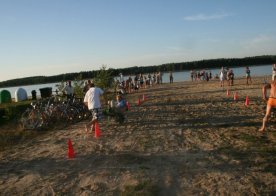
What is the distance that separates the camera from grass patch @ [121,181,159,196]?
636 centimetres

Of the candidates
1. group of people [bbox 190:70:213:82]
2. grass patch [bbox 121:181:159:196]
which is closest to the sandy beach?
grass patch [bbox 121:181:159:196]

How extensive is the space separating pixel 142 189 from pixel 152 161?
184cm

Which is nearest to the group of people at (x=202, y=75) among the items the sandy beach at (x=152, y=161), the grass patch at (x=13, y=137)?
the grass patch at (x=13, y=137)

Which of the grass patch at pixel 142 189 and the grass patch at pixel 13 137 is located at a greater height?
the grass patch at pixel 142 189

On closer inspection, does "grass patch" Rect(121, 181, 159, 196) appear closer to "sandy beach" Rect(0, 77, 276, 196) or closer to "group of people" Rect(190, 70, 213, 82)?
"sandy beach" Rect(0, 77, 276, 196)

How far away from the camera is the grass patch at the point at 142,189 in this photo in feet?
20.9

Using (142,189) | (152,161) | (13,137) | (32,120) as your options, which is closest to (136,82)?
(32,120)

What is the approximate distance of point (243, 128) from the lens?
11.5m

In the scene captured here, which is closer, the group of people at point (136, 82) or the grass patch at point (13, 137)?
the grass patch at point (13, 137)

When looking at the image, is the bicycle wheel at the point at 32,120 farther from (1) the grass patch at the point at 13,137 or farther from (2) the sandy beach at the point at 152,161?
(2) the sandy beach at the point at 152,161

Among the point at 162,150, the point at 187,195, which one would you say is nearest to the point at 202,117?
the point at 162,150

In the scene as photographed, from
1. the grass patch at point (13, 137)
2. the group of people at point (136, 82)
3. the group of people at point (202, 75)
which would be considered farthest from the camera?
the group of people at point (202, 75)

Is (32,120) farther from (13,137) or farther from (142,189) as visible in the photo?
(142,189)

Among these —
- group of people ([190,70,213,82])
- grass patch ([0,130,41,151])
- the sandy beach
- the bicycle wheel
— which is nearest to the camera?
the sandy beach
